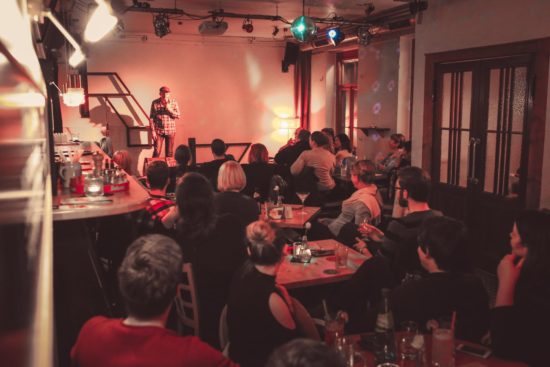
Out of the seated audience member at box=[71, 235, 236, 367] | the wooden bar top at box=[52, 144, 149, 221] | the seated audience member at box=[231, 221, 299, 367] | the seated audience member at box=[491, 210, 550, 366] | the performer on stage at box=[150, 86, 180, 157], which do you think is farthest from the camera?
the performer on stage at box=[150, 86, 180, 157]

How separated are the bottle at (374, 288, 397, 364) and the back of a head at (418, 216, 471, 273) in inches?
13.6

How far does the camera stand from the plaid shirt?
11.2 meters

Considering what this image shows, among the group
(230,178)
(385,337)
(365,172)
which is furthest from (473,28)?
(385,337)

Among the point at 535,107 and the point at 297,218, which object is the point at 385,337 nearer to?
the point at 297,218

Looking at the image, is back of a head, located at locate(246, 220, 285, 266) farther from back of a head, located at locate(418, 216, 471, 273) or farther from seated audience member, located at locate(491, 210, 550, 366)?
seated audience member, located at locate(491, 210, 550, 366)

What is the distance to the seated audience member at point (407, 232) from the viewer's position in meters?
3.11

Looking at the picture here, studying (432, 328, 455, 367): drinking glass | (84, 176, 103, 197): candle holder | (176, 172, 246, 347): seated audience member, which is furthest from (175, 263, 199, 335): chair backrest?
(432, 328, 455, 367): drinking glass

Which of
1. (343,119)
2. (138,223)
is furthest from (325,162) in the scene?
(343,119)

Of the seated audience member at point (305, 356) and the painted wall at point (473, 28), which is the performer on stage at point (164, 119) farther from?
the seated audience member at point (305, 356)

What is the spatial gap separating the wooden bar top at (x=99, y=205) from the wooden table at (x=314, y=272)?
1.07 metres

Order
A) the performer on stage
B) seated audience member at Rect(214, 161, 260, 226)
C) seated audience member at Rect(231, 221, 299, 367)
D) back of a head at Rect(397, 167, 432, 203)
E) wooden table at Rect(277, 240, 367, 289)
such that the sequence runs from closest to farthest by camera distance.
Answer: seated audience member at Rect(231, 221, 299, 367) < wooden table at Rect(277, 240, 367, 289) < back of a head at Rect(397, 167, 432, 203) < seated audience member at Rect(214, 161, 260, 226) < the performer on stage

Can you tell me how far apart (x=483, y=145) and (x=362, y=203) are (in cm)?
227

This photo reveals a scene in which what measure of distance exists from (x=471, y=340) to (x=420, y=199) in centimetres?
125

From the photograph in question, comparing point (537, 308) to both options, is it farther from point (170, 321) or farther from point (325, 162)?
point (325, 162)
